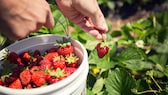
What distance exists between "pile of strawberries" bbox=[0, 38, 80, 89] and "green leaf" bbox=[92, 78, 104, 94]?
30 cm

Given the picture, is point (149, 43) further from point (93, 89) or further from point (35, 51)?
point (35, 51)

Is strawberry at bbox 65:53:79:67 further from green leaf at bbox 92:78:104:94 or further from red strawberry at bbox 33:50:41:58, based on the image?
green leaf at bbox 92:78:104:94

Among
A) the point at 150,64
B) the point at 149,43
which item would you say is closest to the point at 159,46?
the point at 149,43

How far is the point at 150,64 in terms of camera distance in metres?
1.72

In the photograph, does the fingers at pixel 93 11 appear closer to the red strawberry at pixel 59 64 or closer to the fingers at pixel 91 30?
the fingers at pixel 91 30

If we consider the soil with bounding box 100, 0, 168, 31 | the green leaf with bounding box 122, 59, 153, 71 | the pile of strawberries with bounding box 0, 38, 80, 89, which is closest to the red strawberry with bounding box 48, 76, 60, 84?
the pile of strawberries with bounding box 0, 38, 80, 89

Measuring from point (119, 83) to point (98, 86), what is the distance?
117 mm

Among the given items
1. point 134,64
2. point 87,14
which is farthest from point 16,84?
point 134,64

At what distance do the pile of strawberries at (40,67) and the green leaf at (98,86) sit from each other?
11.7 inches

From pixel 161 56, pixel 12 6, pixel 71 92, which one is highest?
pixel 12 6

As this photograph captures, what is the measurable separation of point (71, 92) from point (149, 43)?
2.69ft

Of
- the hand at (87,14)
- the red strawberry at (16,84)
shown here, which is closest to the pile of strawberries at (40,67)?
the red strawberry at (16,84)

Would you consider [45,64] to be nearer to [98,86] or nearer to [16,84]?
[16,84]

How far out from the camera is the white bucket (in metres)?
1.11
